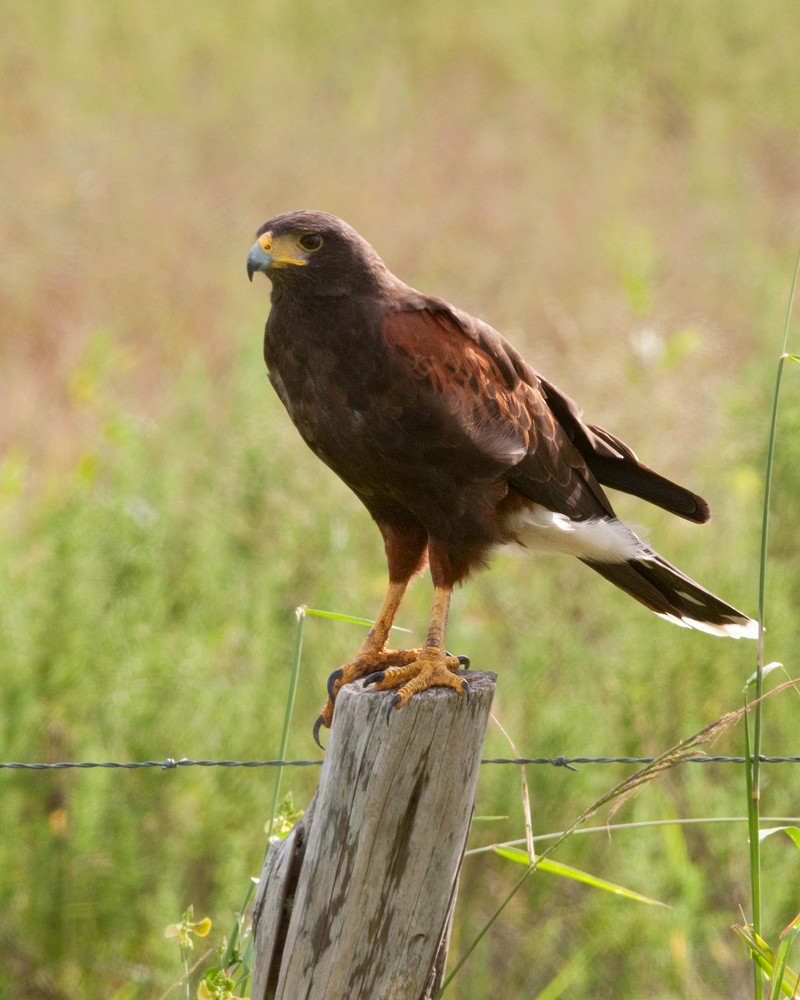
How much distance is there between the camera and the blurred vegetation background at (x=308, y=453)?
161 inches

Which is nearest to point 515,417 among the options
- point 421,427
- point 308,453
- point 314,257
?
point 421,427

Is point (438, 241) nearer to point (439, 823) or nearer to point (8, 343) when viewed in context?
point (8, 343)

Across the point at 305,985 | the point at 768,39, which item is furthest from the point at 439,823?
the point at 768,39

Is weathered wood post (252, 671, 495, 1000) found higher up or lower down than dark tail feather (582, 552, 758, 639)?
lower down

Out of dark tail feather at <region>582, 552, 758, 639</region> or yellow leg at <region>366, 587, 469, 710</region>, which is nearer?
yellow leg at <region>366, 587, 469, 710</region>

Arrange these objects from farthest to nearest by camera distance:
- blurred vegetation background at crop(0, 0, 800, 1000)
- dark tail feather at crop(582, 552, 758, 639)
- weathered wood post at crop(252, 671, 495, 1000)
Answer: blurred vegetation background at crop(0, 0, 800, 1000), dark tail feather at crop(582, 552, 758, 639), weathered wood post at crop(252, 671, 495, 1000)

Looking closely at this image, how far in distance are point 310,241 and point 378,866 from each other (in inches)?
60.3

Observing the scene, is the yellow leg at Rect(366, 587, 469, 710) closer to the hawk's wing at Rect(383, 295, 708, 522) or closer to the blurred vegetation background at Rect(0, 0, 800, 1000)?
the hawk's wing at Rect(383, 295, 708, 522)

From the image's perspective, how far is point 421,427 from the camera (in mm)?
2805

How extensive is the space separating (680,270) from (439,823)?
28.7ft

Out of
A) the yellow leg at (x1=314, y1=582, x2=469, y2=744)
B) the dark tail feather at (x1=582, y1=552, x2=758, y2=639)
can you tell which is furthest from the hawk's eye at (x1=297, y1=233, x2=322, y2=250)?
the dark tail feather at (x1=582, y1=552, x2=758, y2=639)

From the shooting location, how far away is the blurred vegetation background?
408 cm

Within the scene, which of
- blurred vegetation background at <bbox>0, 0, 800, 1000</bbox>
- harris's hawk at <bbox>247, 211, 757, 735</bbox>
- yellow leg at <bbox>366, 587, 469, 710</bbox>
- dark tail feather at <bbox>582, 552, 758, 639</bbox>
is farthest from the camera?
blurred vegetation background at <bbox>0, 0, 800, 1000</bbox>

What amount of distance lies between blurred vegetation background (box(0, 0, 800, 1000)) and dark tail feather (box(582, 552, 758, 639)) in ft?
2.50
